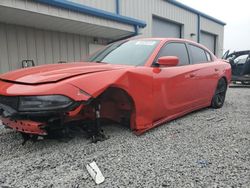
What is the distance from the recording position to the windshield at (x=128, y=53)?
3209 mm

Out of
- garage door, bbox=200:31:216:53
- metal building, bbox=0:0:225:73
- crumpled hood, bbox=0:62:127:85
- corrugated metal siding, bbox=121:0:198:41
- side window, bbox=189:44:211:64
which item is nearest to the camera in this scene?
crumpled hood, bbox=0:62:127:85

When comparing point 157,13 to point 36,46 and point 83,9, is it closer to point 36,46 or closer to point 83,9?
point 83,9

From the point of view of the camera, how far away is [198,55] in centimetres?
433

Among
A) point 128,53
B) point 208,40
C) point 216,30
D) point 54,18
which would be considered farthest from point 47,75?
point 216,30

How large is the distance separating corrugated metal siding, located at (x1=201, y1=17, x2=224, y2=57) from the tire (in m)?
13.1

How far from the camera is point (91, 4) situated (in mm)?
8836

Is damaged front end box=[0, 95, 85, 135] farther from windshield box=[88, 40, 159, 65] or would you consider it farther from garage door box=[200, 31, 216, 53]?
garage door box=[200, 31, 216, 53]

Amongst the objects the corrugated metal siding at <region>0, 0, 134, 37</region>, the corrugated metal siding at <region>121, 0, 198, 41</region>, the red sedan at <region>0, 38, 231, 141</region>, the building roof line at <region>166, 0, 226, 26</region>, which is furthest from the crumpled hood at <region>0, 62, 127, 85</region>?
the building roof line at <region>166, 0, 226, 26</region>

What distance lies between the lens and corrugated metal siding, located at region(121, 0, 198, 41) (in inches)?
422

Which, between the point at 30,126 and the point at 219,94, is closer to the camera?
the point at 30,126

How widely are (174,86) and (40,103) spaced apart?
2.00 meters

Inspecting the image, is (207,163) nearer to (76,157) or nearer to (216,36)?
(76,157)

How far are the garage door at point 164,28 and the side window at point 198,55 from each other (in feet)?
26.4

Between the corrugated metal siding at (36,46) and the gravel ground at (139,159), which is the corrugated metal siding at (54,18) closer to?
the corrugated metal siding at (36,46)
